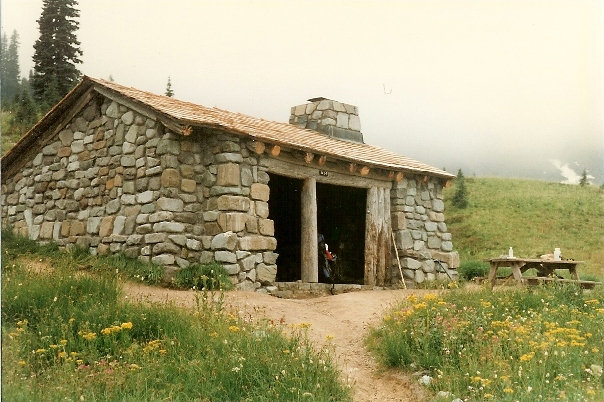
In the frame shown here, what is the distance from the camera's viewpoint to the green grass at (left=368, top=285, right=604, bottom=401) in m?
5.14

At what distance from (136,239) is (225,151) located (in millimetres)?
2116

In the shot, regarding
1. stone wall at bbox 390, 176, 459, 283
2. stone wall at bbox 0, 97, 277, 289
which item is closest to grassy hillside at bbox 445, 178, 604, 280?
stone wall at bbox 390, 176, 459, 283

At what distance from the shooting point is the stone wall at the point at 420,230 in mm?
13289

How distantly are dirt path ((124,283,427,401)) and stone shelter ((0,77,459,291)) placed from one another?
3.66 feet

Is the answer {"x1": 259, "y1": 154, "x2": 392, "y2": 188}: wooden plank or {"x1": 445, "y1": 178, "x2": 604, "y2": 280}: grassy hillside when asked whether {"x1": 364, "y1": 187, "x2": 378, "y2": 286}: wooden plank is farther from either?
{"x1": 445, "y1": 178, "x2": 604, "y2": 280}: grassy hillside

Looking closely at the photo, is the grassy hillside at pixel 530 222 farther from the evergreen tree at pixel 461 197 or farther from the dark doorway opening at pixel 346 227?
the dark doorway opening at pixel 346 227

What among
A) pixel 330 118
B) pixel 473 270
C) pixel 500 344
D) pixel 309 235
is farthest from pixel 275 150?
pixel 473 270

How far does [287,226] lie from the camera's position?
50.8 ft

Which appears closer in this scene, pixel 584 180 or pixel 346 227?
pixel 346 227

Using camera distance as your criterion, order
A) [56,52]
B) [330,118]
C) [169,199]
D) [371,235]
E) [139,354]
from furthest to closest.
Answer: [56,52] → [330,118] → [371,235] → [169,199] → [139,354]

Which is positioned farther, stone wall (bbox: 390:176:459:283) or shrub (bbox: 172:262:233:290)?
stone wall (bbox: 390:176:459:283)

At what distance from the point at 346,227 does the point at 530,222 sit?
15.8m

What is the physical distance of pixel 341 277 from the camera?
13.8 meters

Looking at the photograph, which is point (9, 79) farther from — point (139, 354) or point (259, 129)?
point (139, 354)
